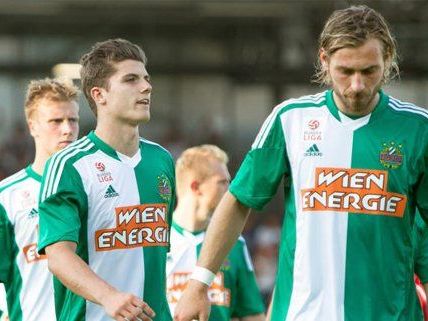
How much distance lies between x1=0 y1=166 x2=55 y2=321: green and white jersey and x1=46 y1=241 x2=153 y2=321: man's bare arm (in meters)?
1.24

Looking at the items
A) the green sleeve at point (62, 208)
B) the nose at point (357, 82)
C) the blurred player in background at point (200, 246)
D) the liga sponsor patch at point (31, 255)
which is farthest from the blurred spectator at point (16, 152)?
the nose at point (357, 82)

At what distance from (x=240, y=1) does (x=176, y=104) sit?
2.44 m

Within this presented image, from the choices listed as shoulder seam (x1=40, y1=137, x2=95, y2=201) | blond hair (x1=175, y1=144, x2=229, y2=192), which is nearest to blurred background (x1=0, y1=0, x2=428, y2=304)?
blond hair (x1=175, y1=144, x2=229, y2=192)

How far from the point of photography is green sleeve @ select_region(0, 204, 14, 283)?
6.82 meters

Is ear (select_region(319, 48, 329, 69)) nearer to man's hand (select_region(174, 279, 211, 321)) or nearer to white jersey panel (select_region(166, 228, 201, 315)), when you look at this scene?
man's hand (select_region(174, 279, 211, 321))

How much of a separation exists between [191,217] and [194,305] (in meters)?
3.11

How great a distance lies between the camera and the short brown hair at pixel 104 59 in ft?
20.0

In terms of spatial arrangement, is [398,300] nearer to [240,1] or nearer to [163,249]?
[163,249]

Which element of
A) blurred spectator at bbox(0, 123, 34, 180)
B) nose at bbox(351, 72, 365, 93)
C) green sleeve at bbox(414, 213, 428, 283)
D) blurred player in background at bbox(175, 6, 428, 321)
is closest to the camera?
nose at bbox(351, 72, 365, 93)

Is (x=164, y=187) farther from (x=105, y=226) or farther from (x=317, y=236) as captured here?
(x=317, y=236)

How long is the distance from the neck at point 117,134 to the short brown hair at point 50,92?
1370 millimetres

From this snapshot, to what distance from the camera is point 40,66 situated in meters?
22.6

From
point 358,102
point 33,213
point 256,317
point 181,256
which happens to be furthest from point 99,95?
point 256,317

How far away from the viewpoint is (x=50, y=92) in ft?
24.5
